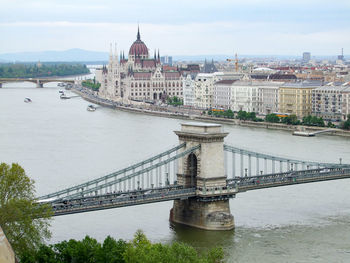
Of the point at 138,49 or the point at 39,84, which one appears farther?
the point at 39,84

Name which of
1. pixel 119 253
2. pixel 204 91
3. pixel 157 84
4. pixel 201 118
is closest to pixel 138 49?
pixel 157 84

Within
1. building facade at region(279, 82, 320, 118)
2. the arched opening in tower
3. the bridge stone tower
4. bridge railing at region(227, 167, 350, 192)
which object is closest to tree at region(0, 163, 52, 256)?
the bridge stone tower

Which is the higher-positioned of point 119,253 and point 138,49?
point 138,49

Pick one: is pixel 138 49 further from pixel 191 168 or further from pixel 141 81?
pixel 191 168

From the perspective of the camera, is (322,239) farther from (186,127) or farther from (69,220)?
(69,220)

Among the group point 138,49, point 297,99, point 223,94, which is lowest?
point 223,94

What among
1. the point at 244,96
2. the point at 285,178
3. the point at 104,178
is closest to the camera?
the point at 104,178

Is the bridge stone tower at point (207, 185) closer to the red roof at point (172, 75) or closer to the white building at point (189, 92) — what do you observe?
the white building at point (189, 92)

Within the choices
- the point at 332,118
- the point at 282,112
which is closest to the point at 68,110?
the point at 282,112
